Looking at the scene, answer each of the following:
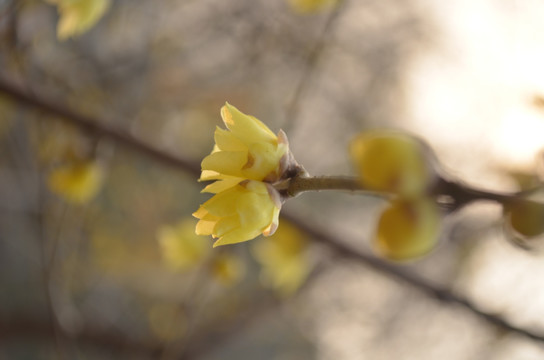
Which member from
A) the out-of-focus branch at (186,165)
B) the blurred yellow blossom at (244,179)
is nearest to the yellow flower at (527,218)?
the blurred yellow blossom at (244,179)

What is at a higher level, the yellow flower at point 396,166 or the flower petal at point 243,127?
the yellow flower at point 396,166

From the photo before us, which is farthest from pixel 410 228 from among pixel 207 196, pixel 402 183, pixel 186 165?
pixel 207 196

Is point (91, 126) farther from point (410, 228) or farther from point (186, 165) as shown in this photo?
point (410, 228)

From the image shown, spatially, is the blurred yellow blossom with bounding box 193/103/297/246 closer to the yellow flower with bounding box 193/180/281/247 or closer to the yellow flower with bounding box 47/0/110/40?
the yellow flower with bounding box 193/180/281/247

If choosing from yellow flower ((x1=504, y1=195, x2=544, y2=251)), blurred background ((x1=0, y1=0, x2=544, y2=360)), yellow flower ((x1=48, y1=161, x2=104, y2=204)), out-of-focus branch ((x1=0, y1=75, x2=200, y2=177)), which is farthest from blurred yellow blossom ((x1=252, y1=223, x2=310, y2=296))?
yellow flower ((x1=504, y1=195, x2=544, y2=251))

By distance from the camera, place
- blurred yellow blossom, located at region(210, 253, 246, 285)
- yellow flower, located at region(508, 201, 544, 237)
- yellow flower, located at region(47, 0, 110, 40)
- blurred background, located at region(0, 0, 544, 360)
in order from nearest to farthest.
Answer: yellow flower, located at region(508, 201, 544, 237), yellow flower, located at region(47, 0, 110, 40), blurred yellow blossom, located at region(210, 253, 246, 285), blurred background, located at region(0, 0, 544, 360)

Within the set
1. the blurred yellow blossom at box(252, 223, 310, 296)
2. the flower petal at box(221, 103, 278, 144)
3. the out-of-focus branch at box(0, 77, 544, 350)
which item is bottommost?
the blurred yellow blossom at box(252, 223, 310, 296)

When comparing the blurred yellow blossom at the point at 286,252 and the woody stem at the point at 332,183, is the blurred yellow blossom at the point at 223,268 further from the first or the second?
the woody stem at the point at 332,183
